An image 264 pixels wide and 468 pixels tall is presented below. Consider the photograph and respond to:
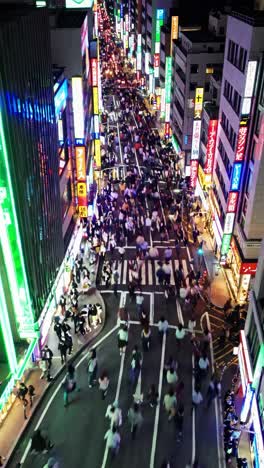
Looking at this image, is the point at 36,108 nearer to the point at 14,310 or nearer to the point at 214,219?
the point at 14,310

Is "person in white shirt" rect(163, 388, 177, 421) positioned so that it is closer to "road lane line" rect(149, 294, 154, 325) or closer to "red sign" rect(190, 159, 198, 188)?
"road lane line" rect(149, 294, 154, 325)

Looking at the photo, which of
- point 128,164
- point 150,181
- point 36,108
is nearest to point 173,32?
point 128,164

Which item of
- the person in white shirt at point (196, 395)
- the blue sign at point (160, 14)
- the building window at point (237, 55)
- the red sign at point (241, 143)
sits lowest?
the person in white shirt at point (196, 395)

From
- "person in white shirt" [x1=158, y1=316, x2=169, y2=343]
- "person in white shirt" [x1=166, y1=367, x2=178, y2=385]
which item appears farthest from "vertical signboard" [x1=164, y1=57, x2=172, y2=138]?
"person in white shirt" [x1=166, y1=367, x2=178, y2=385]

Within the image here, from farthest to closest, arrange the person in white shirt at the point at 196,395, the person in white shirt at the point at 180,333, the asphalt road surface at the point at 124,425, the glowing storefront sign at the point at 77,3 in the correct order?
the glowing storefront sign at the point at 77,3 < the person in white shirt at the point at 180,333 < the person in white shirt at the point at 196,395 < the asphalt road surface at the point at 124,425

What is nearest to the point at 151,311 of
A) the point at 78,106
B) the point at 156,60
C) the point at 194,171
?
the point at 78,106

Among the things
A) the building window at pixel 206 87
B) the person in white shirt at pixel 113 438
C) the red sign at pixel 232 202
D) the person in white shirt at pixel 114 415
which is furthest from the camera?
the building window at pixel 206 87

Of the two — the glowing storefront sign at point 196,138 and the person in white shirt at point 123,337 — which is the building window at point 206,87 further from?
the person in white shirt at point 123,337

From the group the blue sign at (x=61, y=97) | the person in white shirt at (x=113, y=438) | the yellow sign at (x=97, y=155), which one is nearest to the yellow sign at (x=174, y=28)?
the yellow sign at (x=97, y=155)
